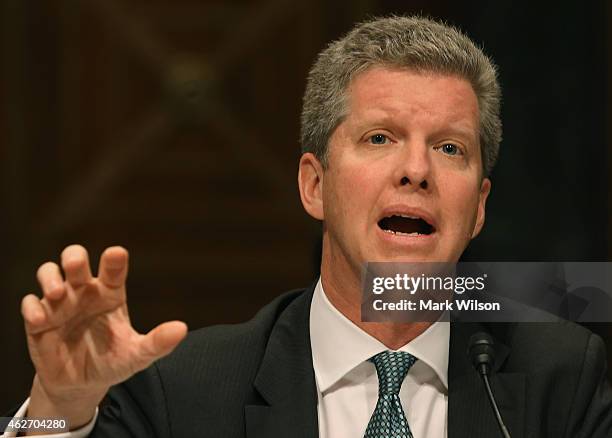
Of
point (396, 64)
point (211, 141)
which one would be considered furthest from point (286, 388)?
point (211, 141)

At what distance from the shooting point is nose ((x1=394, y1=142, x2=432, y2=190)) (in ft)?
6.33

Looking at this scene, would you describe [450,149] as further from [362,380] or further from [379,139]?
[362,380]

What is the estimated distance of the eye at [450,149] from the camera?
2037mm

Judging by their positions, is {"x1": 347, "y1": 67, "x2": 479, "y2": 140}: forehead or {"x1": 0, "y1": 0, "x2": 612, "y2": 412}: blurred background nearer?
{"x1": 347, "y1": 67, "x2": 479, "y2": 140}: forehead

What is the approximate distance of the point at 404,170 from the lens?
6.39ft

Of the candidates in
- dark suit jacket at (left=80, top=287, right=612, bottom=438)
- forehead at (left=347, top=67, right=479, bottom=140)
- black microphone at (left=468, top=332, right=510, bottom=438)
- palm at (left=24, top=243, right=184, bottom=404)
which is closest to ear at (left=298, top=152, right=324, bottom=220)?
forehead at (left=347, top=67, right=479, bottom=140)

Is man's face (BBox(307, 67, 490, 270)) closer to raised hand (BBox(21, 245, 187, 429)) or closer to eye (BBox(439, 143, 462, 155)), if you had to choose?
eye (BBox(439, 143, 462, 155))

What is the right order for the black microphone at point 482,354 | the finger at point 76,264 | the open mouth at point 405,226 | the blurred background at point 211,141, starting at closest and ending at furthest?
the finger at point 76,264 → the black microphone at point 482,354 → the open mouth at point 405,226 → the blurred background at point 211,141

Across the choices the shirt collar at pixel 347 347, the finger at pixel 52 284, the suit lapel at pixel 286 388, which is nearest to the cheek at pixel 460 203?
the shirt collar at pixel 347 347

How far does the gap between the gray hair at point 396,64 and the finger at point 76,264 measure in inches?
30.0

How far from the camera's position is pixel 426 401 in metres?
1.98

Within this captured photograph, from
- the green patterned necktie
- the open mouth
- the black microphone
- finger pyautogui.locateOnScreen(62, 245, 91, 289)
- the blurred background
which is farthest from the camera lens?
the blurred background

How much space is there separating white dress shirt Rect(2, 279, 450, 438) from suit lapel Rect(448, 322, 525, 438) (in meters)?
0.03

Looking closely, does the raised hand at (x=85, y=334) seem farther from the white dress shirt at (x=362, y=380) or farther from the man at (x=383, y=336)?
the white dress shirt at (x=362, y=380)
